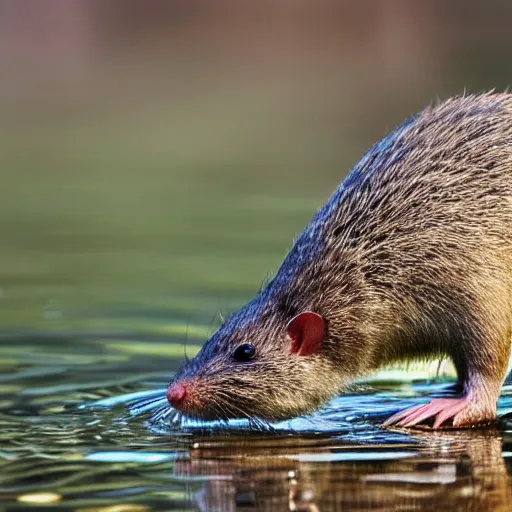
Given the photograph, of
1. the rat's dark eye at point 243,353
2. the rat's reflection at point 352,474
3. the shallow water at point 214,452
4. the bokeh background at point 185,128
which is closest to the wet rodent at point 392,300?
the rat's dark eye at point 243,353

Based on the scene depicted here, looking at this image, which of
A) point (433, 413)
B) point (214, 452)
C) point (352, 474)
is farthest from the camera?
point (433, 413)

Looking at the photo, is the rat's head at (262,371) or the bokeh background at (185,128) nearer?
the rat's head at (262,371)

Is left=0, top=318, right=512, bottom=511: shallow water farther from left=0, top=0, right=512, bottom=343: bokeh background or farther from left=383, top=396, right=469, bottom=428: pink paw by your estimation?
left=0, top=0, right=512, bottom=343: bokeh background

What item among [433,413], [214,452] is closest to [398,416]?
[433,413]

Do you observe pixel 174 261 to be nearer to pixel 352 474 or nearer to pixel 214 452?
pixel 214 452

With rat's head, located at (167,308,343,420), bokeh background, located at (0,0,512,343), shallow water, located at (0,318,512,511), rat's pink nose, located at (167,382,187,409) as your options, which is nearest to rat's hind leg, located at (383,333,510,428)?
shallow water, located at (0,318,512,511)

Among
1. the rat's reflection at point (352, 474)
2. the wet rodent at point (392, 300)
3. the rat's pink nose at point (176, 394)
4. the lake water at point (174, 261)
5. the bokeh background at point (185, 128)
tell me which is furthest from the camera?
the bokeh background at point (185, 128)

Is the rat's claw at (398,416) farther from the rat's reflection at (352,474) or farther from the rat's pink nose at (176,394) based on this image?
the rat's pink nose at (176,394)
